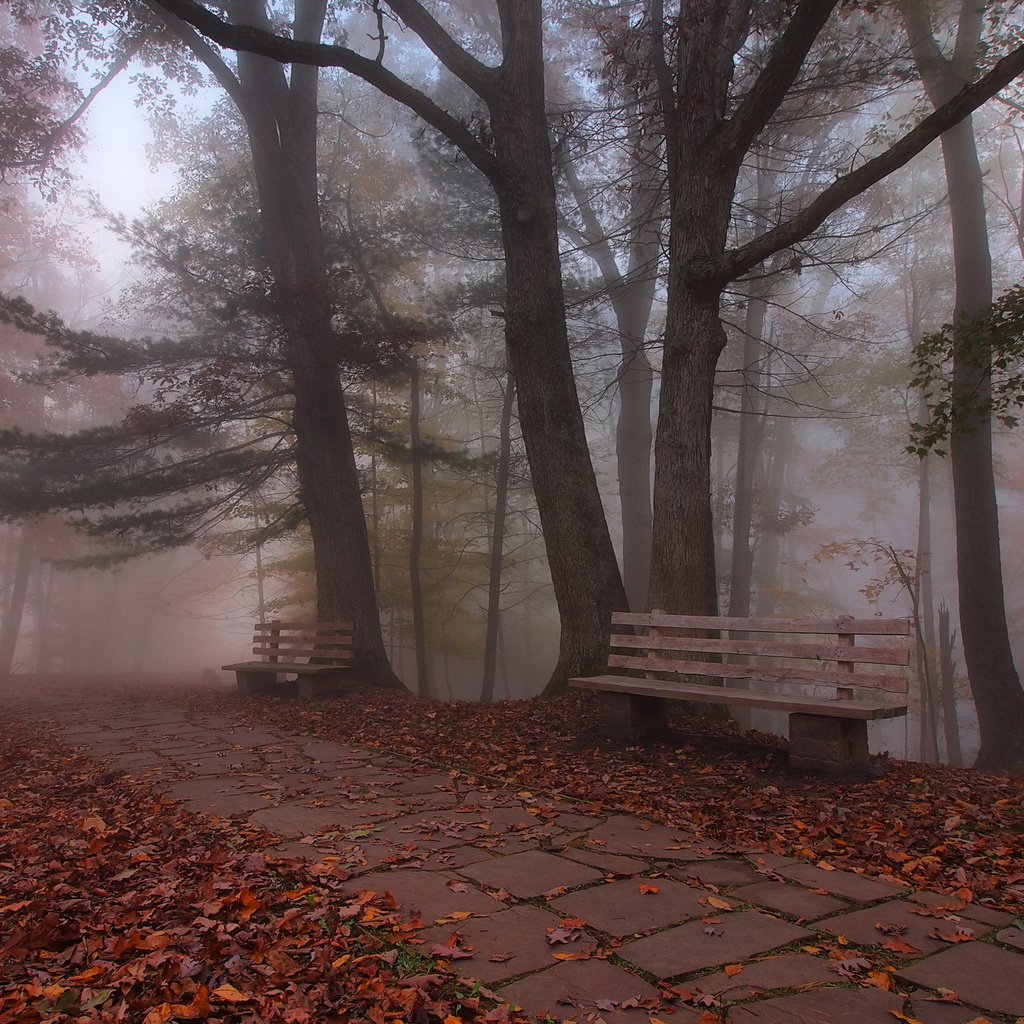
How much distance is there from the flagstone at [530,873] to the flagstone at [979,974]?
128cm

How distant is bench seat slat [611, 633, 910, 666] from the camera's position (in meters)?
4.71

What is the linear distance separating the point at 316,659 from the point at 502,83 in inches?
281

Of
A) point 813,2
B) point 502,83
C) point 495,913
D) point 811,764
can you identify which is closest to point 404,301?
point 502,83

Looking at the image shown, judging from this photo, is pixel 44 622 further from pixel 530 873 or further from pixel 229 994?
pixel 229 994

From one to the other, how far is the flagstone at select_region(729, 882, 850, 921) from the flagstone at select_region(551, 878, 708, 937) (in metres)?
0.20

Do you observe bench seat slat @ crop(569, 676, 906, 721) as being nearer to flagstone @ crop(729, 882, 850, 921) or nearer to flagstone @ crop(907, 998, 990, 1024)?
flagstone @ crop(729, 882, 850, 921)

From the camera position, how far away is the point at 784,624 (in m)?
5.35

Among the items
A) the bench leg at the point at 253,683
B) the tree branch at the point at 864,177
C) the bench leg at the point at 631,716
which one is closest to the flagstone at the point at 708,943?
the bench leg at the point at 631,716

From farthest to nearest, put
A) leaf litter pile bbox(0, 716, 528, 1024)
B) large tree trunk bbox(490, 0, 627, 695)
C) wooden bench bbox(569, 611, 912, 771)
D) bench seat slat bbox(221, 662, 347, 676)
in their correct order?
bench seat slat bbox(221, 662, 347, 676)
large tree trunk bbox(490, 0, 627, 695)
wooden bench bbox(569, 611, 912, 771)
leaf litter pile bbox(0, 716, 528, 1024)

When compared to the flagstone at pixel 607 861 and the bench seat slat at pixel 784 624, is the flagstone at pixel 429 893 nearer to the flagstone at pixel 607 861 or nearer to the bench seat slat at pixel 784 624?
the flagstone at pixel 607 861

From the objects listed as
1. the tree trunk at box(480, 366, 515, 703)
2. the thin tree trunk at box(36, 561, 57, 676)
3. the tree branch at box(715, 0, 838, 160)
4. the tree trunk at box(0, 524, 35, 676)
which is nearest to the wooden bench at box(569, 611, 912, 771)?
the tree branch at box(715, 0, 838, 160)

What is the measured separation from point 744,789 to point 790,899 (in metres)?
1.90

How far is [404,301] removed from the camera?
724 inches

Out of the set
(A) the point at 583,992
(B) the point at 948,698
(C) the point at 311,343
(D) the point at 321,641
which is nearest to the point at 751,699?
(A) the point at 583,992
